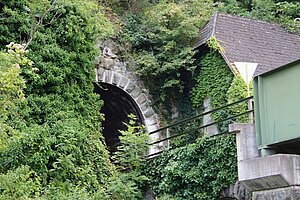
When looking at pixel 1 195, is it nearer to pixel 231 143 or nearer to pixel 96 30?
pixel 231 143

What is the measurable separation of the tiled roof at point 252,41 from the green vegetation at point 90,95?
44 cm

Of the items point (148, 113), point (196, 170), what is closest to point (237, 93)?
point (148, 113)

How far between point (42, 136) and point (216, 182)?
395 cm

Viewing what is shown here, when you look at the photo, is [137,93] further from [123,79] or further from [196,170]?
[196,170]

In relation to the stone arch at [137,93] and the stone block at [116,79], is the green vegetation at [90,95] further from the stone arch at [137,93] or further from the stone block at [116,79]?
the stone block at [116,79]

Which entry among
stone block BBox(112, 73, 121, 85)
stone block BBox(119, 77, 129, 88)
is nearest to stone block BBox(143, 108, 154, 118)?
stone block BBox(119, 77, 129, 88)

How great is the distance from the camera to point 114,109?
70.6 feet

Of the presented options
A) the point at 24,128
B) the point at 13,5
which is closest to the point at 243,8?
the point at 13,5

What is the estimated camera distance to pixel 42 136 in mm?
13805

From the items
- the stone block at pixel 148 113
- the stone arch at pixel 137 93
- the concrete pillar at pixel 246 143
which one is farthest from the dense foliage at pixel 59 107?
the concrete pillar at pixel 246 143

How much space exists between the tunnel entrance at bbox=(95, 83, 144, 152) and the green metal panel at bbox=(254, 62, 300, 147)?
10.8 metres

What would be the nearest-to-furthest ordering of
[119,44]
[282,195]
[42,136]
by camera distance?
1. [282,195]
2. [42,136]
3. [119,44]

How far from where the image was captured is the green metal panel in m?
8.61

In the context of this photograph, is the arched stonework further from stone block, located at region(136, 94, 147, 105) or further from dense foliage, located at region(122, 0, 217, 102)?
dense foliage, located at region(122, 0, 217, 102)
